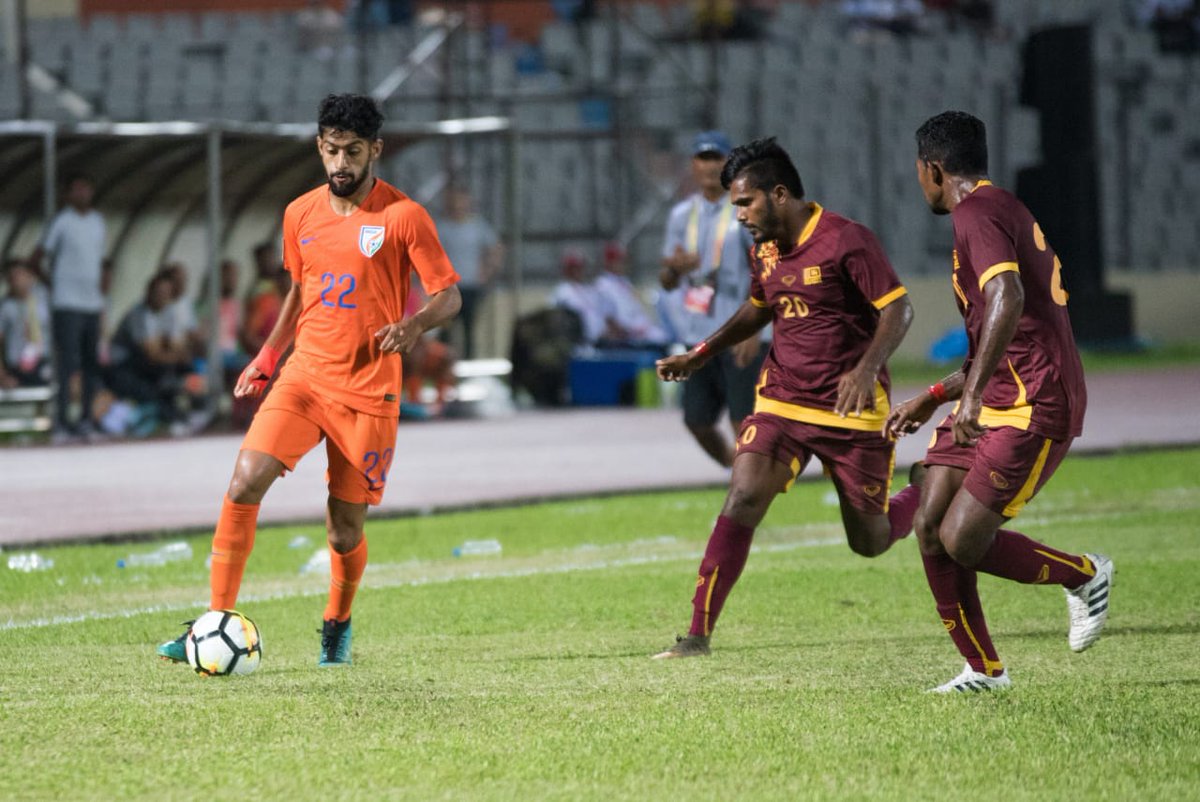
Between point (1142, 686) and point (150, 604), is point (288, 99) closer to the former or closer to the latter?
point (150, 604)

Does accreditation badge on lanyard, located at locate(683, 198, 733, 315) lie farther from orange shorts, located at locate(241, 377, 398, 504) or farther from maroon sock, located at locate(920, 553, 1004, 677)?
maroon sock, located at locate(920, 553, 1004, 677)

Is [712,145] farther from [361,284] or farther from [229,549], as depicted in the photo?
[229,549]

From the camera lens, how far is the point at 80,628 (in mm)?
8328

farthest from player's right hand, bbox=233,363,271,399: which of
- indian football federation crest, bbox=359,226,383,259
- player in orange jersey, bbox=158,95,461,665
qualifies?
indian football federation crest, bbox=359,226,383,259

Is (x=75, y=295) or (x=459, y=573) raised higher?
(x=75, y=295)

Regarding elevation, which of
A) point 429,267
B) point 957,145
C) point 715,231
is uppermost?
point 957,145

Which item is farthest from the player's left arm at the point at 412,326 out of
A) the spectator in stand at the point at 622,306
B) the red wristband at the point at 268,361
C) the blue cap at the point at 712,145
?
the spectator in stand at the point at 622,306

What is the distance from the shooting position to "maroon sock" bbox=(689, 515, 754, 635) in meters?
7.53

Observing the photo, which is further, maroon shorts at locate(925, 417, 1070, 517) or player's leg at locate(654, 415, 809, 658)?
player's leg at locate(654, 415, 809, 658)

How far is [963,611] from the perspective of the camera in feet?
21.7

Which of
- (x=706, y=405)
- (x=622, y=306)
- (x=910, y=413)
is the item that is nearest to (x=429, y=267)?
(x=910, y=413)

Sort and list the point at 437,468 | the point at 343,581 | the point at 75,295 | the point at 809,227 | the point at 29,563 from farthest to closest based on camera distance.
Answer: the point at 75,295, the point at 437,468, the point at 29,563, the point at 809,227, the point at 343,581

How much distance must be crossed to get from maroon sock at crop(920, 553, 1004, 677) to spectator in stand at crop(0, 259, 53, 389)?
1396 centimetres

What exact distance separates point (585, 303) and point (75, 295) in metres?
7.00
